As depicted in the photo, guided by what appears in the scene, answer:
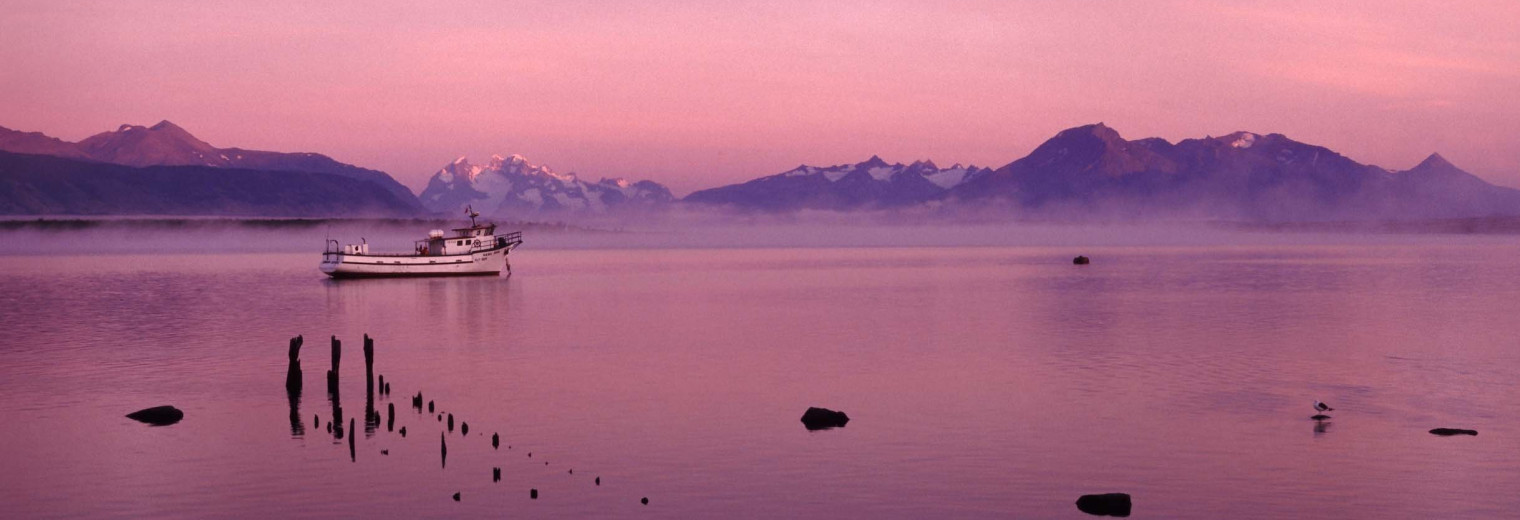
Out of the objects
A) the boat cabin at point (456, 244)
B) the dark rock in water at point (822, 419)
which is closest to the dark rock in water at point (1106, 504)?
the dark rock in water at point (822, 419)

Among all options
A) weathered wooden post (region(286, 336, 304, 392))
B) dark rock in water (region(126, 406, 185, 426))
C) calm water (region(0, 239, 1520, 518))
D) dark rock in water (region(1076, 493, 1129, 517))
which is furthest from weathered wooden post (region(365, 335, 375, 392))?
dark rock in water (region(1076, 493, 1129, 517))

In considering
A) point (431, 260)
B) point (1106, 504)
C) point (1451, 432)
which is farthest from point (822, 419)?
point (431, 260)

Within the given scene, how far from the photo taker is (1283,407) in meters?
41.1

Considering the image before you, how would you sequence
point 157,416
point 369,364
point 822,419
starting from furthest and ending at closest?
point 369,364, point 157,416, point 822,419

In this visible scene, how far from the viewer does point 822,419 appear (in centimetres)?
3728

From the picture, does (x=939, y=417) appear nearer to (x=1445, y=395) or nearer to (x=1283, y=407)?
(x=1283, y=407)

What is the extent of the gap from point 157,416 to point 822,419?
1788 centimetres

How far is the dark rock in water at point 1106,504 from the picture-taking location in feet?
89.0

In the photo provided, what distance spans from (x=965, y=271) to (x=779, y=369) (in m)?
115

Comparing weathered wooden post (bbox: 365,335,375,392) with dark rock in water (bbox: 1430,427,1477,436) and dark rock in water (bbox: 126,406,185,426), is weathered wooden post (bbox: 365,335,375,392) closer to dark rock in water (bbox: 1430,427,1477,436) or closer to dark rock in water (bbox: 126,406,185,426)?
dark rock in water (bbox: 126,406,185,426)

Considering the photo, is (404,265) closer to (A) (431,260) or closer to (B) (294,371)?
(A) (431,260)

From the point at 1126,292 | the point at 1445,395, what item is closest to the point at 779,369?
the point at 1445,395

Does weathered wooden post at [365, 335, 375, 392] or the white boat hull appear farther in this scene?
the white boat hull

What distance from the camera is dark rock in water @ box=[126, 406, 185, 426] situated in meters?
38.7
